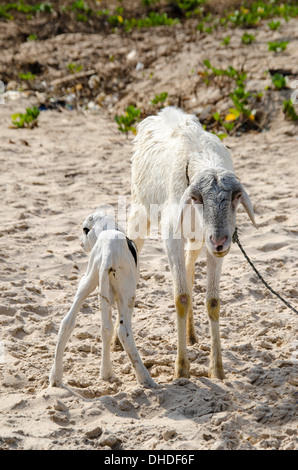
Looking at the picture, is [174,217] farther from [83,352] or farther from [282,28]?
[282,28]

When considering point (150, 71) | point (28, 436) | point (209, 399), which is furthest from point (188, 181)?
point (150, 71)

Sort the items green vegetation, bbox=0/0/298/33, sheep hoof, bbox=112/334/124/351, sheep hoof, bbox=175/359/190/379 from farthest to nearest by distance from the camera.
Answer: green vegetation, bbox=0/0/298/33 → sheep hoof, bbox=112/334/124/351 → sheep hoof, bbox=175/359/190/379

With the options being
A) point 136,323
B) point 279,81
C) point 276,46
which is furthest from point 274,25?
point 136,323

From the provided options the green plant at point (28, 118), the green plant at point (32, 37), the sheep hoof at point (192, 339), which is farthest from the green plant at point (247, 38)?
the sheep hoof at point (192, 339)

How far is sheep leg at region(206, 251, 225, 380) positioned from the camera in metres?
4.68

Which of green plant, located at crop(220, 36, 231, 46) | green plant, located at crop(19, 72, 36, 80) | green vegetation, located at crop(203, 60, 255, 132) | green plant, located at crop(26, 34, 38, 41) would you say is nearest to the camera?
green vegetation, located at crop(203, 60, 255, 132)

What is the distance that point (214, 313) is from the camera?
478 centimetres

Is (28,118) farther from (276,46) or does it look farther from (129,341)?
(129,341)

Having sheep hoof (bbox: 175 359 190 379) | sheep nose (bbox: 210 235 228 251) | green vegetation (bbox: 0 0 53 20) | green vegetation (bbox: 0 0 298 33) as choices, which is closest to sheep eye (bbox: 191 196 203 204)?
sheep nose (bbox: 210 235 228 251)

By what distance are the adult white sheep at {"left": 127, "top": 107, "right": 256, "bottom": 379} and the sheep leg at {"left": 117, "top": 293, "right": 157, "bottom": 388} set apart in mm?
308

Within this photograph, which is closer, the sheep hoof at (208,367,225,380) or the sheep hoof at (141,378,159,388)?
the sheep hoof at (141,378,159,388)

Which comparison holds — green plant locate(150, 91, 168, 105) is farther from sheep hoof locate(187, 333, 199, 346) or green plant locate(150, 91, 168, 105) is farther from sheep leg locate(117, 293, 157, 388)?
sheep leg locate(117, 293, 157, 388)

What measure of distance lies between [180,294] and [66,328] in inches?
34.9

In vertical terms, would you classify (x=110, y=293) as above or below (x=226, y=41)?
below
